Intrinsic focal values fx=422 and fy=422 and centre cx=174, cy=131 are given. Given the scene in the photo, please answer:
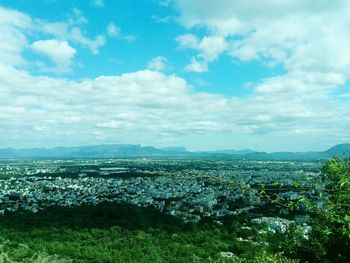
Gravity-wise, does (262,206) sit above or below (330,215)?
below

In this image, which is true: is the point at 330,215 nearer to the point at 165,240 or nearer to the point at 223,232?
the point at 165,240

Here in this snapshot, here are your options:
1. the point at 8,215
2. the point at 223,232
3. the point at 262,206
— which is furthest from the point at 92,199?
the point at 223,232

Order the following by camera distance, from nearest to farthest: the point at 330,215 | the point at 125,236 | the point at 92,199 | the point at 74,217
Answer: the point at 330,215, the point at 125,236, the point at 74,217, the point at 92,199

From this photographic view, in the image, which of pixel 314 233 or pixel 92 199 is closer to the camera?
pixel 314 233

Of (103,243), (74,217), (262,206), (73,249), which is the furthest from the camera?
(262,206)

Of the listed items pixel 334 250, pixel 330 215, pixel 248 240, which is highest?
pixel 330 215

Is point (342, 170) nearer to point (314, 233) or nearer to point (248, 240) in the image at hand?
point (314, 233)

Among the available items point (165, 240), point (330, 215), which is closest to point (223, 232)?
point (165, 240)

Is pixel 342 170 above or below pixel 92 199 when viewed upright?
above

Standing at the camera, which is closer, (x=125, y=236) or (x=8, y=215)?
(x=125, y=236)
